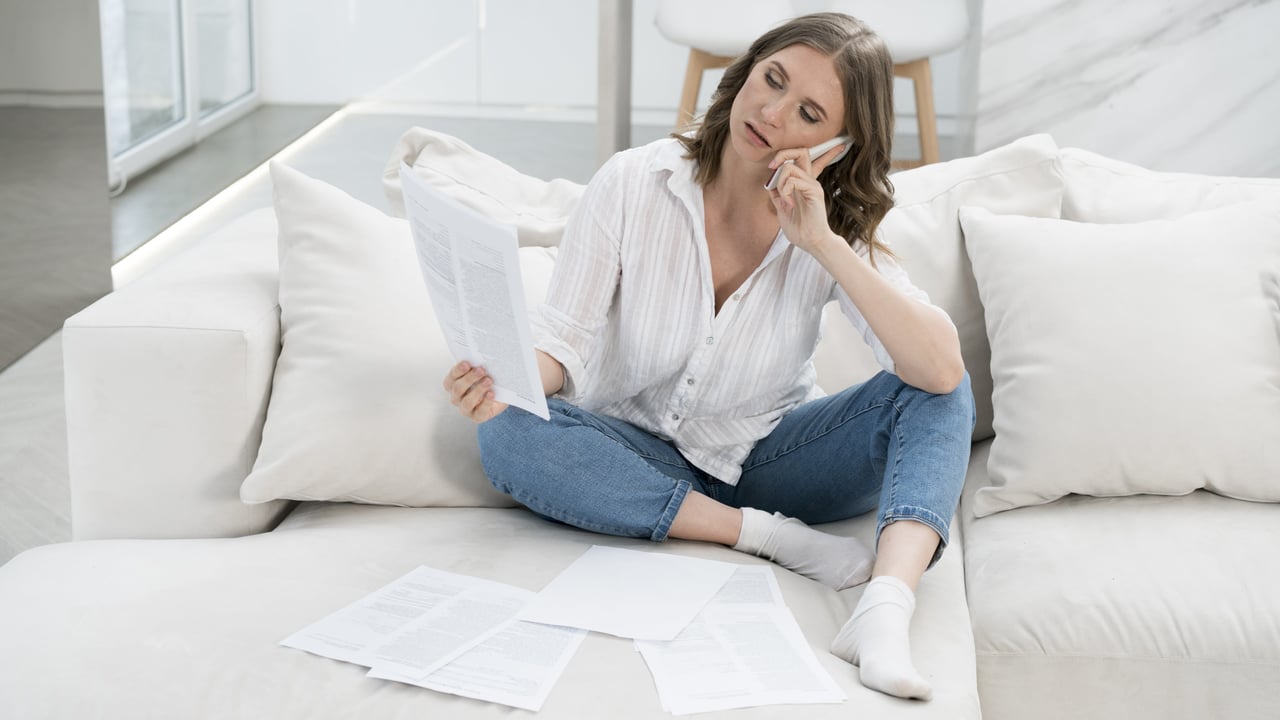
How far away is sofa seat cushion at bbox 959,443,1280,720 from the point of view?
4.60ft

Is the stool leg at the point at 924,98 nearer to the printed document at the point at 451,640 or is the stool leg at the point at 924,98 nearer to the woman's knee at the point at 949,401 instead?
the woman's knee at the point at 949,401

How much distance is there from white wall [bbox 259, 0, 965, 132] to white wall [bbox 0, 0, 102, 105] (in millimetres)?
730

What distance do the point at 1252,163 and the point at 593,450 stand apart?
2470 mm

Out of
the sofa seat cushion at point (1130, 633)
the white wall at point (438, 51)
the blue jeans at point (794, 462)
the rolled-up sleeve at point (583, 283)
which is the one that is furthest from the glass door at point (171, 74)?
the sofa seat cushion at point (1130, 633)

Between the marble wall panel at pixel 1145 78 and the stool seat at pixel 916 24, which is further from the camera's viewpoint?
the stool seat at pixel 916 24

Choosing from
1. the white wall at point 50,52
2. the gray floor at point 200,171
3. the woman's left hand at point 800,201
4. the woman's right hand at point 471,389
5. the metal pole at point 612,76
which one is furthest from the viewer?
the gray floor at point 200,171

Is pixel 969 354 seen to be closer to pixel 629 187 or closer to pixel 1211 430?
pixel 1211 430

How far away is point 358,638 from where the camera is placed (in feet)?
4.09

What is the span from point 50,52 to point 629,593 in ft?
8.11

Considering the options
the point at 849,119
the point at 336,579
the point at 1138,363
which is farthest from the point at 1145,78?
the point at 336,579

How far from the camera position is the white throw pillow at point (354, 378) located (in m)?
1.54

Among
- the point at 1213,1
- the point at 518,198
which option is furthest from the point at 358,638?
the point at 1213,1

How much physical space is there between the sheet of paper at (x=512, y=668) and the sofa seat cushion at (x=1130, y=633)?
0.51 meters

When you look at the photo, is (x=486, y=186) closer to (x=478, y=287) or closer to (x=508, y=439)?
(x=508, y=439)
